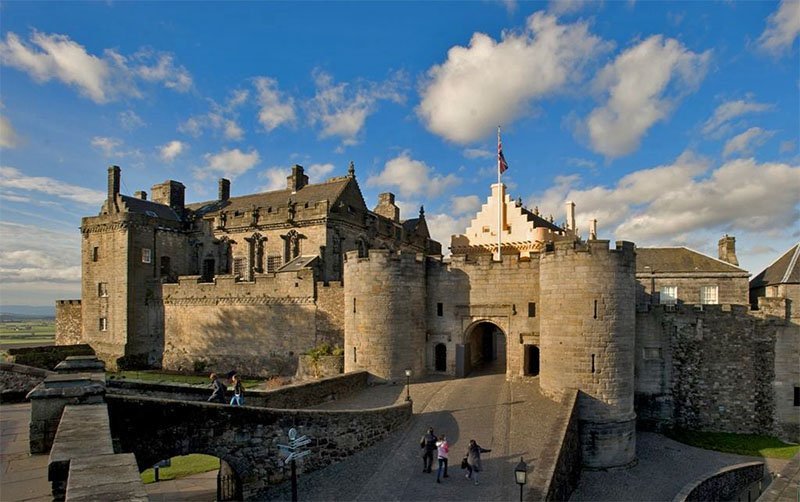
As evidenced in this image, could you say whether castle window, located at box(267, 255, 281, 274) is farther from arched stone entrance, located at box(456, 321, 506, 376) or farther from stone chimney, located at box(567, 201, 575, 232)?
stone chimney, located at box(567, 201, 575, 232)

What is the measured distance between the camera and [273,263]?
33.8 metres

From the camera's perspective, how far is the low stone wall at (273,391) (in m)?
15.6

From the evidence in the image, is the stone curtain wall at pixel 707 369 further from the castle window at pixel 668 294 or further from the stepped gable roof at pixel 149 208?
the stepped gable roof at pixel 149 208

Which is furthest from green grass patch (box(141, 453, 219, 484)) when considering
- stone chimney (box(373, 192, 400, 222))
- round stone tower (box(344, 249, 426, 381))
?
stone chimney (box(373, 192, 400, 222))

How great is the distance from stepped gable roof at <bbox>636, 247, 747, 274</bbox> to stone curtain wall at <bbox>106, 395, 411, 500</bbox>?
2308 cm

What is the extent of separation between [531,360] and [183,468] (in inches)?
615

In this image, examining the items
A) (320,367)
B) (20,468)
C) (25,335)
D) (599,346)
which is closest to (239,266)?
(320,367)

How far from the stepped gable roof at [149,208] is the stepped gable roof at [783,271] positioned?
39.9 metres

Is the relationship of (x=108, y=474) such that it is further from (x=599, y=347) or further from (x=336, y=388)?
(x=599, y=347)

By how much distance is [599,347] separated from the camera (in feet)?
58.5

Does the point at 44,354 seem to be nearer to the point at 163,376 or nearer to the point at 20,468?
the point at 163,376

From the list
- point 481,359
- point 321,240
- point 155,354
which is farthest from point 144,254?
point 481,359

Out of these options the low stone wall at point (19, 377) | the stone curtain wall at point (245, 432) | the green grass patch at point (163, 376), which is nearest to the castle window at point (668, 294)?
the stone curtain wall at point (245, 432)

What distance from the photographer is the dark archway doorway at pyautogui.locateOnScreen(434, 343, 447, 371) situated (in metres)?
23.6
